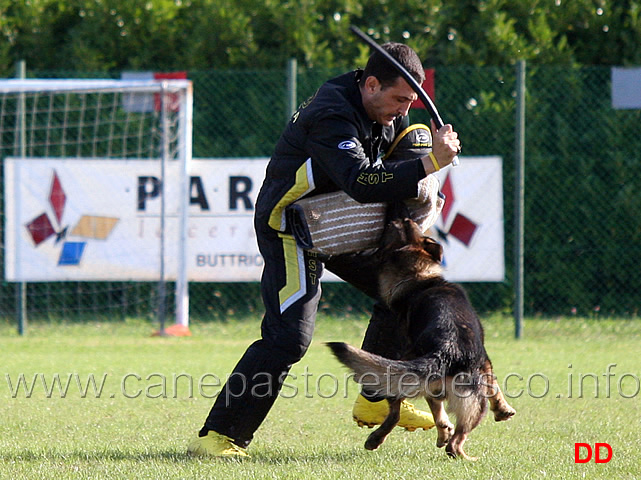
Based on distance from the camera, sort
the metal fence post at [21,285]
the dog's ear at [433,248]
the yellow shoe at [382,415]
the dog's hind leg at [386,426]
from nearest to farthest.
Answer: the dog's hind leg at [386,426]
the dog's ear at [433,248]
the yellow shoe at [382,415]
the metal fence post at [21,285]

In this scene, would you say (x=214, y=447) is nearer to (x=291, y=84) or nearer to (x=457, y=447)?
(x=457, y=447)

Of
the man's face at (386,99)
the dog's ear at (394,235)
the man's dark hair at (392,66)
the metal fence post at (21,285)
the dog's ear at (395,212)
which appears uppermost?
the man's dark hair at (392,66)

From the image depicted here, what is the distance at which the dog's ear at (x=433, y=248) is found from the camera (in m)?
4.45

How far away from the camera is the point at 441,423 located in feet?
14.2

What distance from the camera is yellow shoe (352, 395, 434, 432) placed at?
459cm

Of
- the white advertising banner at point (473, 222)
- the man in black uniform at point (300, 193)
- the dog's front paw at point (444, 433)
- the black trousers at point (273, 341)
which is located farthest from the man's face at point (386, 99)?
the white advertising banner at point (473, 222)

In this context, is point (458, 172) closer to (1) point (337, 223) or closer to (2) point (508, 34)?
(2) point (508, 34)

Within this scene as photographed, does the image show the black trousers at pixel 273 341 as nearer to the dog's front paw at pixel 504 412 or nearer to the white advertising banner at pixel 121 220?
the dog's front paw at pixel 504 412

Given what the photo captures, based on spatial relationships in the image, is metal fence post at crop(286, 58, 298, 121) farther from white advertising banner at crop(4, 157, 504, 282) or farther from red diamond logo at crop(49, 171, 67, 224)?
red diamond logo at crop(49, 171, 67, 224)

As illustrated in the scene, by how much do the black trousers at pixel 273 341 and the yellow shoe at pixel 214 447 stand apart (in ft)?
0.09

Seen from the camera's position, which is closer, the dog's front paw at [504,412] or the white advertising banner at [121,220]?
the dog's front paw at [504,412]

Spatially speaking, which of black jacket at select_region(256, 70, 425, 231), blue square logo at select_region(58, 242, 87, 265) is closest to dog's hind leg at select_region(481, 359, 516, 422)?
black jacket at select_region(256, 70, 425, 231)

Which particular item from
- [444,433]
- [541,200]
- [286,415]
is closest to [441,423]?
[444,433]

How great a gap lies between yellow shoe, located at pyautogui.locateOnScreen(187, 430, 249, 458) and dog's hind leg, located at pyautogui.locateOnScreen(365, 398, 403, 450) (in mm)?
601
